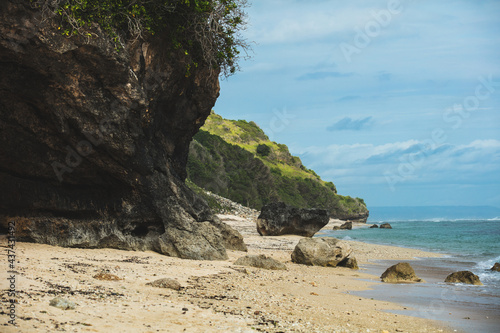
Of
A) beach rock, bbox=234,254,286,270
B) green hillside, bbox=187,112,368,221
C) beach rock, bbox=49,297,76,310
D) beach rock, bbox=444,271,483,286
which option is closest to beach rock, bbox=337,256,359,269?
beach rock, bbox=444,271,483,286

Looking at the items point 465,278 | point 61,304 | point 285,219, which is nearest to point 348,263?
point 465,278

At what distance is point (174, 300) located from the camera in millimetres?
7816

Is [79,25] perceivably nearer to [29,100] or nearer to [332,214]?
[29,100]

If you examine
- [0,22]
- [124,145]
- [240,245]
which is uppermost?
[0,22]

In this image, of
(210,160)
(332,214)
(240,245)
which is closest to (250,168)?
(210,160)

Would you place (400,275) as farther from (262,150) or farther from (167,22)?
(262,150)

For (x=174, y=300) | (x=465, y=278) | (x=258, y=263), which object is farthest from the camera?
(x=465, y=278)

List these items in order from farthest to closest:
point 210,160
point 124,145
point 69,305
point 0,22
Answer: point 210,160 → point 124,145 → point 0,22 → point 69,305

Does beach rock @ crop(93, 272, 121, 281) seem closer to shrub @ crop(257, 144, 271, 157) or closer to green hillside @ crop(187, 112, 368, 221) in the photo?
green hillside @ crop(187, 112, 368, 221)

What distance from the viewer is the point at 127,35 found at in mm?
13891

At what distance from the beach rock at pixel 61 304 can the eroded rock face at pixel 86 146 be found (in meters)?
6.93

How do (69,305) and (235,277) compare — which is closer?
(69,305)

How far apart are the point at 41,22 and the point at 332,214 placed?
12489cm

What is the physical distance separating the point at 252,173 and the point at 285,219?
67.2 m
